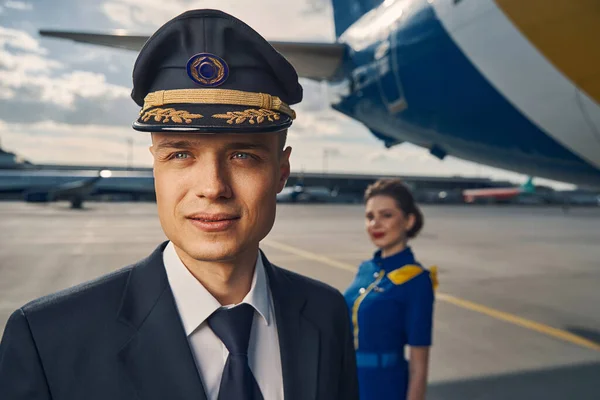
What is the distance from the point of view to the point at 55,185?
4969 centimetres

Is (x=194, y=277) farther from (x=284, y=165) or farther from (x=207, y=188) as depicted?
(x=284, y=165)

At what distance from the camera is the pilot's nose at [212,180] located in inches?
46.0

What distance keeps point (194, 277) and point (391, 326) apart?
6.21 ft

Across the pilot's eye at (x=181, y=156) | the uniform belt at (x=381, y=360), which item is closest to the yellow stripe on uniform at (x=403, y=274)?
the uniform belt at (x=381, y=360)

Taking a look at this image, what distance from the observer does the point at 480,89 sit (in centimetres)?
487

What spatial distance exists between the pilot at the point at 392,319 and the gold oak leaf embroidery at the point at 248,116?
1.96m

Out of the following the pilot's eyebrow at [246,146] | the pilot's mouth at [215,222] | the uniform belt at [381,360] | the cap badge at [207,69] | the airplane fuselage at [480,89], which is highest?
the airplane fuselage at [480,89]

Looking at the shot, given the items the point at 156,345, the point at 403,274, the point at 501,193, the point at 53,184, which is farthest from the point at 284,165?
the point at 501,193

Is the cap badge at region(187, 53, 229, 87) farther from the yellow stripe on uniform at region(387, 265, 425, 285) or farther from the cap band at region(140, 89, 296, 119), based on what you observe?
the yellow stripe on uniform at region(387, 265, 425, 285)

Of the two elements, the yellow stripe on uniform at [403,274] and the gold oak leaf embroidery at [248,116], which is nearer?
the gold oak leaf embroidery at [248,116]

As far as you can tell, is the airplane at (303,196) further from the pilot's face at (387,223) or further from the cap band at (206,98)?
the cap band at (206,98)

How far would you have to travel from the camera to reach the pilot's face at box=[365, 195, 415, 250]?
315cm

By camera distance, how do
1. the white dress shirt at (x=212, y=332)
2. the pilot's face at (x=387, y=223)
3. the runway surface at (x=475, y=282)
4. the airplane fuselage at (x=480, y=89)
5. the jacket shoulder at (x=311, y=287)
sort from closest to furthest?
1. the white dress shirt at (x=212, y=332)
2. the jacket shoulder at (x=311, y=287)
3. the pilot's face at (x=387, y=223)
4. the airplane fuselage at (x=480, y=89)
5. the runway surface at (x=475, y=282)

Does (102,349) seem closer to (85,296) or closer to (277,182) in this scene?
(85,296)
